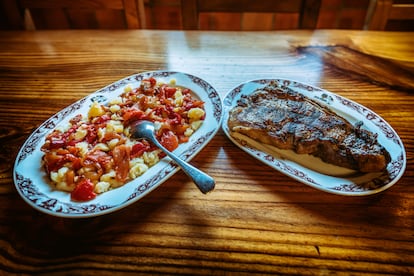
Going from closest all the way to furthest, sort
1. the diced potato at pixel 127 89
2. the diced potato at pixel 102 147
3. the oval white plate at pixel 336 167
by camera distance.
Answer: the oval white plate at pixel 336 167 → the diced potato at pixel 102 147 → the diced potato at pixel 127 89

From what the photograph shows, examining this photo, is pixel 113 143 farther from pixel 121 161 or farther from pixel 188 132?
pixel 188 132

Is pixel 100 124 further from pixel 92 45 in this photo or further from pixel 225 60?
pixel 92 45

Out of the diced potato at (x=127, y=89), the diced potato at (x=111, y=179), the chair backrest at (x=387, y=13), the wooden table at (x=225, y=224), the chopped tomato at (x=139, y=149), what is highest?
the chair backrest at (x=387, y=13)

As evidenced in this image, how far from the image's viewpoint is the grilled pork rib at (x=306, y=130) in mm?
708

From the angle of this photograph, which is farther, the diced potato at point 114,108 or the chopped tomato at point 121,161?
the diced potato at point 114,108

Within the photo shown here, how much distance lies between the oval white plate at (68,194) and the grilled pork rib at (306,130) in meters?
0.10

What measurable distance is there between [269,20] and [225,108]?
1994 millimetres

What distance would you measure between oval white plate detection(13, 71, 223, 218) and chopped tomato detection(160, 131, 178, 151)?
0.06 feet

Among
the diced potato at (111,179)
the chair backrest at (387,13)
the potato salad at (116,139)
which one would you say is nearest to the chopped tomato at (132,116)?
the potato salad at (116,139)

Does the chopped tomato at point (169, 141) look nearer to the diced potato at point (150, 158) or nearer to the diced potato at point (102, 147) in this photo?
the diced potato at point (150, 158)

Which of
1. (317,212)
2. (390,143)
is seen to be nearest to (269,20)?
(390,143)

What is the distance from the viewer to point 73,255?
0.59m

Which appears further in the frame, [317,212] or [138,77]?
[138,77]

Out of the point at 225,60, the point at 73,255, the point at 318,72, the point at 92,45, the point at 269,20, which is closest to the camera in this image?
the point at 73,255
